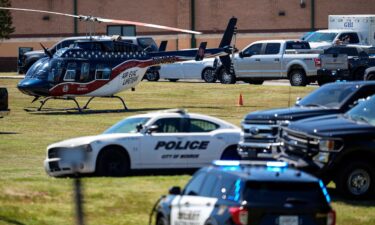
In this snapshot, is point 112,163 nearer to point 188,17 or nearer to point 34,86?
point 34,86

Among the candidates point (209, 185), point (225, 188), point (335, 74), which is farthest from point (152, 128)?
point (335, 74)

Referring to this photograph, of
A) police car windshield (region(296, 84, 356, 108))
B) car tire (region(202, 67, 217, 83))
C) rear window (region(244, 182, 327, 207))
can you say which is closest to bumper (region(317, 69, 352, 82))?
car tire (region(202, 67, 217, 83))

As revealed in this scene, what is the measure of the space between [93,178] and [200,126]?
8.08ft

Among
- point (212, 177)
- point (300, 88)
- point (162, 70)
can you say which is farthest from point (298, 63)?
point (212, 177)

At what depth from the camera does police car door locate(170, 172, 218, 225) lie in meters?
12.7

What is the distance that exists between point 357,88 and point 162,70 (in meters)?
31.8

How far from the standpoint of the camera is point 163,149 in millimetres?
20938

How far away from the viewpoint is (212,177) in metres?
13.0

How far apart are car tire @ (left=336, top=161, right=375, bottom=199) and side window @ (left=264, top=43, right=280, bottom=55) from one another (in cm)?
2787

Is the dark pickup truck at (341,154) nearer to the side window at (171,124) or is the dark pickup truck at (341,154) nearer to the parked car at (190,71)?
the side window at (171,124)

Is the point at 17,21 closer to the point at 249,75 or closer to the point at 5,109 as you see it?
the point at 249,75

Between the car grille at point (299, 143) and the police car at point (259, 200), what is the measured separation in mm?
5324

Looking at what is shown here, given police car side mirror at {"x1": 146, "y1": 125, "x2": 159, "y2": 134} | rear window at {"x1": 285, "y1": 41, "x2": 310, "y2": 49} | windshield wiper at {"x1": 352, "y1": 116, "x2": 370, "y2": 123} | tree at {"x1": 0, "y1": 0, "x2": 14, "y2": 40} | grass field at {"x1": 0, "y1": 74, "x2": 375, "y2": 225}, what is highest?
tree at {"x1": 0, "y1": 0, "x2": 14, "y2": 40}

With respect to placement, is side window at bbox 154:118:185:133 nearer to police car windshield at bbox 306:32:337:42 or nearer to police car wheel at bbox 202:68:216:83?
police car wheel at bbox 202:68:216:83
